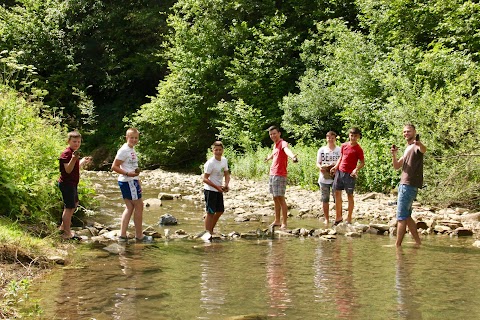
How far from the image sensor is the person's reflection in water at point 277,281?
5934 millimetres

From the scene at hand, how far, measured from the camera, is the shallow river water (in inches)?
227

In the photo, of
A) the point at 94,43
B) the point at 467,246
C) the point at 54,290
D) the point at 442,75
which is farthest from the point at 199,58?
the point at 54,290

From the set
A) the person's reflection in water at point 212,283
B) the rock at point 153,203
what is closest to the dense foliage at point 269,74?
the rock at point 153,203

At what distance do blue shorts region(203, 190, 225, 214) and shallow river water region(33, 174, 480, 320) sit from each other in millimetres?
679

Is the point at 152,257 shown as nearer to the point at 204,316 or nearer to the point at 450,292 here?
the point at 204,316

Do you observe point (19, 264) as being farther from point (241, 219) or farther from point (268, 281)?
point (241, 219)

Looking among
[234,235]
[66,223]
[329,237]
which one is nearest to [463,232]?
[329,237]

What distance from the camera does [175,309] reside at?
5828mm

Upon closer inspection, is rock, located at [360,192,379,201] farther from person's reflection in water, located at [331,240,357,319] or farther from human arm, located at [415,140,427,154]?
human arm, located at [415,140,427,154]

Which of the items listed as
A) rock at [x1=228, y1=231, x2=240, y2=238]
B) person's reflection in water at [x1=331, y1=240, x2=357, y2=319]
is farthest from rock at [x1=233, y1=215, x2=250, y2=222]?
person's reflection in water at [x1=331, y1=240, x2=357, y2=319]

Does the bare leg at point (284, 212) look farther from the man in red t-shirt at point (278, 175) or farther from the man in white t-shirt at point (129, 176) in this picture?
the man in white t-shirt at point (129, 176)

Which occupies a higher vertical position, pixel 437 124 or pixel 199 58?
pixel 199 58

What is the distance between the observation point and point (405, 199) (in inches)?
368

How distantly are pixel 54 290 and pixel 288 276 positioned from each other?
2.90 metres
